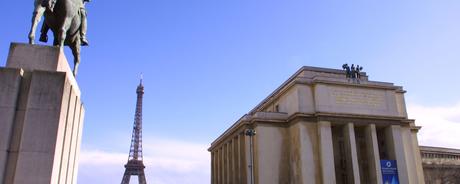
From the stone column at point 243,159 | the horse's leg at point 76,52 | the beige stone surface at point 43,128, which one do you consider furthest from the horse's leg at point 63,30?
the stone column at point 243,159

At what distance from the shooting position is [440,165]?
209ft

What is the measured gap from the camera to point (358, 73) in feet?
188

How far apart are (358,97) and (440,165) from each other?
72.5ft

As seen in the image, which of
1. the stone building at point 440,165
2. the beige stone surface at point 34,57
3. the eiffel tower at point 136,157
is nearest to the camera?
the beige stone surface at point 34,57

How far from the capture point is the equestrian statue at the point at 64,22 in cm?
1073

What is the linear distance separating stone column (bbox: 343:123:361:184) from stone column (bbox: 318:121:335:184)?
7.66 ft

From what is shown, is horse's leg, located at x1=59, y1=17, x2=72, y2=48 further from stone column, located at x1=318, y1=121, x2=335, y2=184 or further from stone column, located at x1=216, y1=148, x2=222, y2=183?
stone column, located at x1=216, y1=148, x2=222, y2=183

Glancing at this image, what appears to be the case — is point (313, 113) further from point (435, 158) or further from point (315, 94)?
point (435, 158)

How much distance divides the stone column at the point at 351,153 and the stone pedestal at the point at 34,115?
42309 millimetres

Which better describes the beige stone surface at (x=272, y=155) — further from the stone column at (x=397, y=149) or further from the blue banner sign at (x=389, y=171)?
the stone column at (x=397, y=149)

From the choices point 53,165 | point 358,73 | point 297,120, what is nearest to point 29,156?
point 53,165

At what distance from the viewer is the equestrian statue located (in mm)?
10729

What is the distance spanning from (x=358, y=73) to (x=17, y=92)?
52549 millimetres

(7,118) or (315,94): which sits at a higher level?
(315,94)
